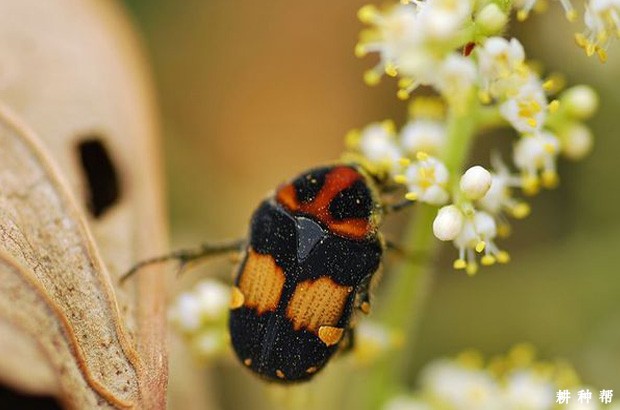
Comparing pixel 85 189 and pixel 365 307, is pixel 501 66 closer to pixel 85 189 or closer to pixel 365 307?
pixel 365 307

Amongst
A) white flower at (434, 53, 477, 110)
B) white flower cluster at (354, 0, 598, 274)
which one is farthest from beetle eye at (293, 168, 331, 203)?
white flower at (434, 53, 477, 110)

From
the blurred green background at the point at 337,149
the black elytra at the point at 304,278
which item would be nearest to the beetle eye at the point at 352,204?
the black elytra at the point at 304,278

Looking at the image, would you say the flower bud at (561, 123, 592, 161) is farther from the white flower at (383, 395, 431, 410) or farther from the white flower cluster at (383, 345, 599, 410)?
the white flower at (383, 395, 431, 410)

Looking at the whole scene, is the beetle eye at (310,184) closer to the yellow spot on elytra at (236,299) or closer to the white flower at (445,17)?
the yellow spot on elytra at (236,299)

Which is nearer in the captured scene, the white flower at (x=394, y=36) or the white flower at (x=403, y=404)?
the white flower at (x=394, y=36)

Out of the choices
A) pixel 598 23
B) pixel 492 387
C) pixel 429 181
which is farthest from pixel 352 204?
pixel 492 387

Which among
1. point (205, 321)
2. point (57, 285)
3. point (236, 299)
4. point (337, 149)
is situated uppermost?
point (337, 149)
